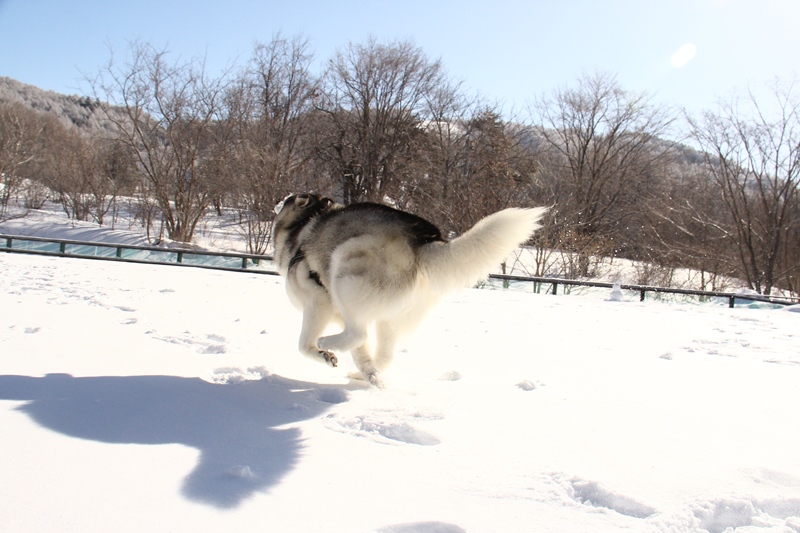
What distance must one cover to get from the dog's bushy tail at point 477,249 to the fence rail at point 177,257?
30.5ft

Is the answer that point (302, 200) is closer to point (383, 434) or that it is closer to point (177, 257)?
point (383, 434)

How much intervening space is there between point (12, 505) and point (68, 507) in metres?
0.15

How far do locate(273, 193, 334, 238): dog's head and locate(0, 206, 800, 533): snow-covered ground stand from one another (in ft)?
3.49

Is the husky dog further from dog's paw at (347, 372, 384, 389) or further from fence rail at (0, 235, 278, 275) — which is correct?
fence rail at (0, 235, 278, 275)

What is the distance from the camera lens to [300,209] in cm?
431

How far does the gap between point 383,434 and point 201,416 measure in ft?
2.88

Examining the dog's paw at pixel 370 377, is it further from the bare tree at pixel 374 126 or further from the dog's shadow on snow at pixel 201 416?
the bare tree at pixel 374 126

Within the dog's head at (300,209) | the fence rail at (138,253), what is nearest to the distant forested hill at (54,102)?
the fence rail at (138,253)

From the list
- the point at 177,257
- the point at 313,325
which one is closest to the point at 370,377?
the point at 313,325


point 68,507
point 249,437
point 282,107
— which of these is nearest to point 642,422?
point 249,437

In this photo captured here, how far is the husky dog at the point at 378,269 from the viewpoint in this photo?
324 centimetres

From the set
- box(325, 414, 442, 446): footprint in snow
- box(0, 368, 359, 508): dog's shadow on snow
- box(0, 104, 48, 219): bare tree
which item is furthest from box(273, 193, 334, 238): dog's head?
box(0, 104, 48, 219): bare tree

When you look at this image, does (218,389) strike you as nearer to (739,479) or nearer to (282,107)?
(739,479)

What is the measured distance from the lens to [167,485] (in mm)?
1715
